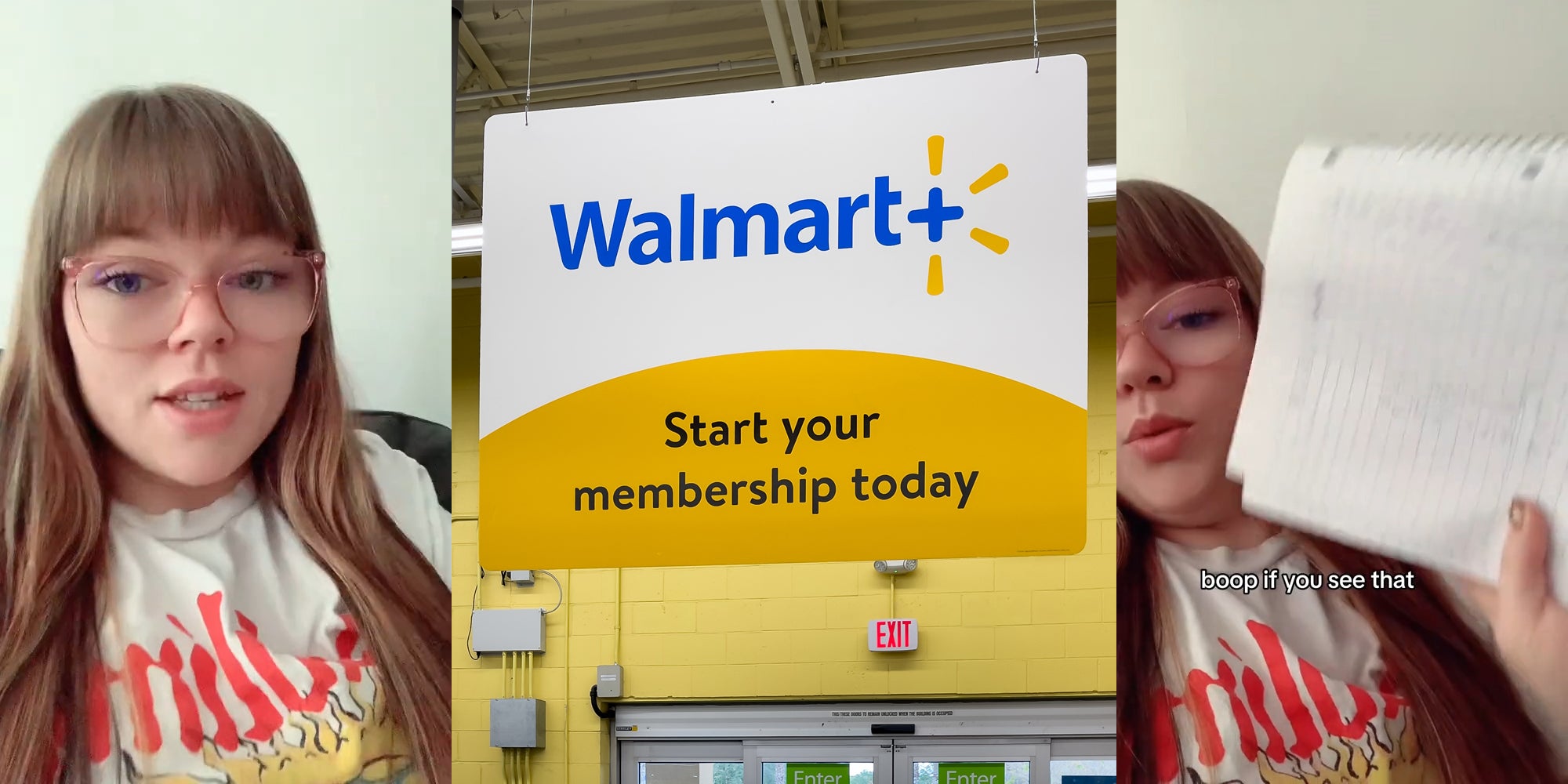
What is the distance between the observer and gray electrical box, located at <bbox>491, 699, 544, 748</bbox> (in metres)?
6.55

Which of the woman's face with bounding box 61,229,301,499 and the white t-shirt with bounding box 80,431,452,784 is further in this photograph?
the woman's face with bounding box 61,229,301,499

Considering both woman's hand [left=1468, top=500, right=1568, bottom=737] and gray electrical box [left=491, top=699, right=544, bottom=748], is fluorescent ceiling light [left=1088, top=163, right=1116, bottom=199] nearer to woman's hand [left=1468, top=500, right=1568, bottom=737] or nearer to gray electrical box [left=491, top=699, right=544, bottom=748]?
woman's hand [left=1468, top=500, right=1568, bottom=737]

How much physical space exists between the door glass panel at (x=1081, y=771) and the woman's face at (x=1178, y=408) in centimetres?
402

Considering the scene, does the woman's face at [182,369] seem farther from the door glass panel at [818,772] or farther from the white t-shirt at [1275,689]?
the door glass panel at [818,772]

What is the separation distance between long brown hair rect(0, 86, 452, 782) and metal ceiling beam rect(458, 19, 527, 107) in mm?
2207

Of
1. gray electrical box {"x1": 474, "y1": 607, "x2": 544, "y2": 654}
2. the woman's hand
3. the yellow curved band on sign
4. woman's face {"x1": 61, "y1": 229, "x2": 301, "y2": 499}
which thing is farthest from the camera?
gray electrical box {"x1": 474, "y1": 607, "x2": 544, "y2": 654}

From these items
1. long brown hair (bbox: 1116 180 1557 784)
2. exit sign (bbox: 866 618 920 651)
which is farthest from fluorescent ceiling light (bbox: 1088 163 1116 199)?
exit sign (bbox: 866 618 920 651)

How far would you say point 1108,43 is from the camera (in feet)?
16.5

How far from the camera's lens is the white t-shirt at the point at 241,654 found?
8.57 ft

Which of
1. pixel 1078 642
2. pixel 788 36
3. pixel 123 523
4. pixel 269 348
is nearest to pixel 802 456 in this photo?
pixel 269 348

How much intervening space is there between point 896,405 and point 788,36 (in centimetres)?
298

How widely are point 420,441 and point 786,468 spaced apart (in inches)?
34.5

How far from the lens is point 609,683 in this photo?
21.5 feet

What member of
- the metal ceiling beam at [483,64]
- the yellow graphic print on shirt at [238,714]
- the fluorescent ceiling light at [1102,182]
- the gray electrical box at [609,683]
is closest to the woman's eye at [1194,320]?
the yellow graphic print on shirt at [238,714]
